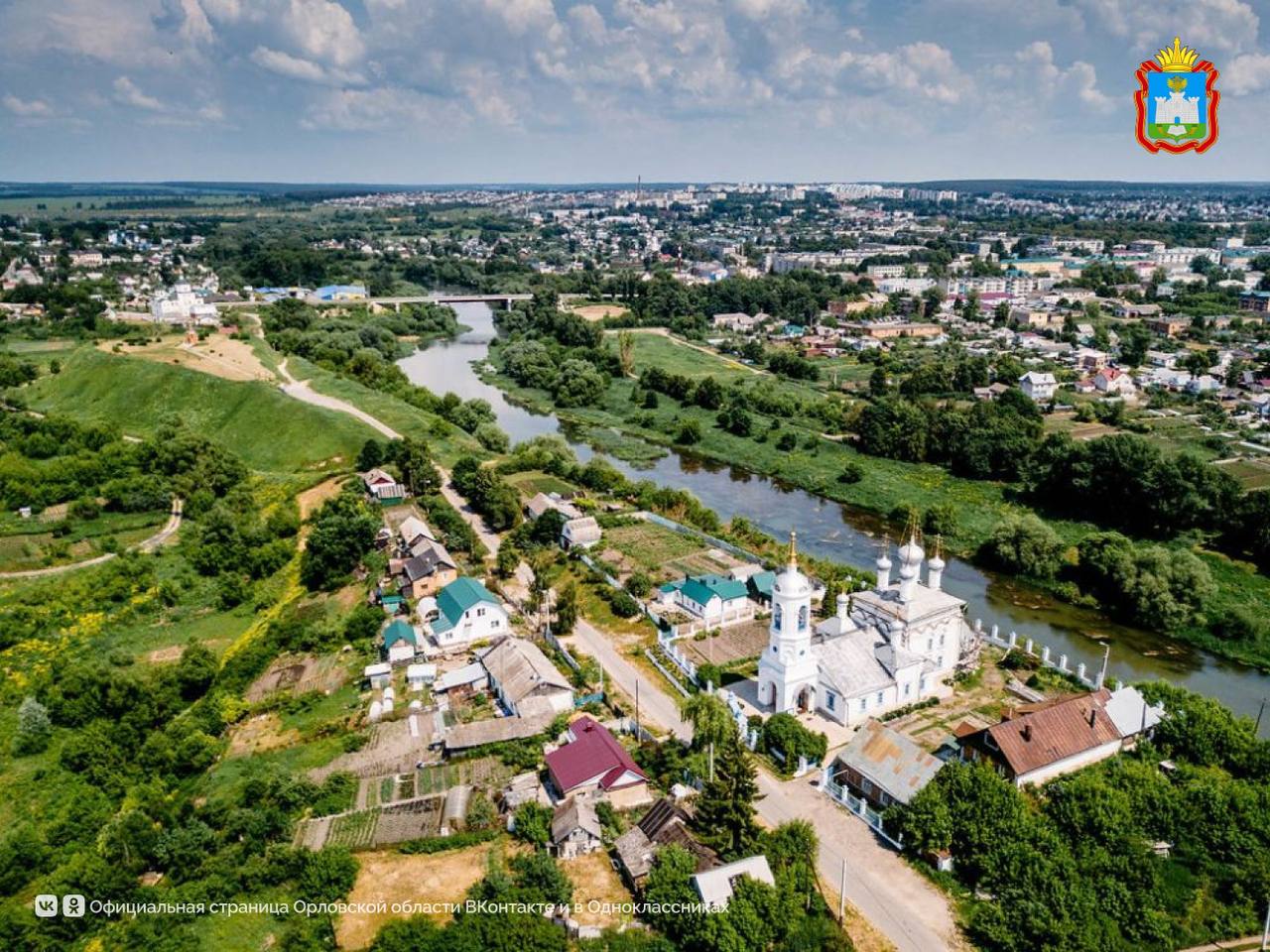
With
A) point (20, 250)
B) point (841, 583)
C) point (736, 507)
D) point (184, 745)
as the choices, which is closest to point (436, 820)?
point (184, 745)

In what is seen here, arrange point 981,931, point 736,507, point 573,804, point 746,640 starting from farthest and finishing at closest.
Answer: point 736,507 < point 746,640 < point 573,804 < point 981,931

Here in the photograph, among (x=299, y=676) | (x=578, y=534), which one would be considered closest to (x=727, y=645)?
(x=578, y=534)

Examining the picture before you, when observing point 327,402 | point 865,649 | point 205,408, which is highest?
point 327,402

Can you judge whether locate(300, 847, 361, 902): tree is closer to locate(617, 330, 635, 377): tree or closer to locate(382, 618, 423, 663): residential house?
locate(382, 618, 423, 663): residential house

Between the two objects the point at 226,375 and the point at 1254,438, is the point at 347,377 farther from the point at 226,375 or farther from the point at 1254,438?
the point at 1254,438

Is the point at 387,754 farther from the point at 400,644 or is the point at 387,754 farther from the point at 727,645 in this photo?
the point at 727,645
